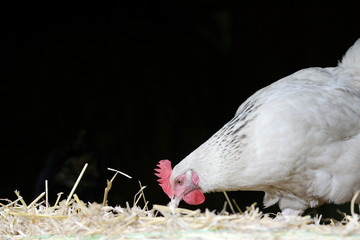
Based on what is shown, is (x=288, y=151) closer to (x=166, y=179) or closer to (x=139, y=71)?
(x=166, y=179)

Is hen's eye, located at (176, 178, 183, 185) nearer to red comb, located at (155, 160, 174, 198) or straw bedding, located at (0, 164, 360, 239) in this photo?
red comb, located at (155, 160, 174, 198)

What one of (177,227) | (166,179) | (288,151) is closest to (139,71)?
(166,179)

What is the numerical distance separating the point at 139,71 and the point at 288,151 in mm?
2686

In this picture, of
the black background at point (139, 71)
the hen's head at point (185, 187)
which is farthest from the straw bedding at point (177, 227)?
the black background at point (139, 71)

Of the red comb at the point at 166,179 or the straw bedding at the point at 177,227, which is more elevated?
the straw bedding at the point at 177,227

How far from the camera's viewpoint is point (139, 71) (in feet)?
16.2

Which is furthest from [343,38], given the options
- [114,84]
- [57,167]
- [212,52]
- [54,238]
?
[54,238]

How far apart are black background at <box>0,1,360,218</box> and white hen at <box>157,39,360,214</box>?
1.64 metres

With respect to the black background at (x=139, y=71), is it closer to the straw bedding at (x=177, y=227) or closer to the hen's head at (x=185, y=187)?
the hen's head at (x=185, y=187)

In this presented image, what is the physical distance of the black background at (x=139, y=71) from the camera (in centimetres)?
446

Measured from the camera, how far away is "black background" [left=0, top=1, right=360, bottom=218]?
4461mm

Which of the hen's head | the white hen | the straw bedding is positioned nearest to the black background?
the hen's head

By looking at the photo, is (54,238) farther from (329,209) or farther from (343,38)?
(343,38)

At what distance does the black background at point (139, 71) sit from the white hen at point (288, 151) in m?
1.64
